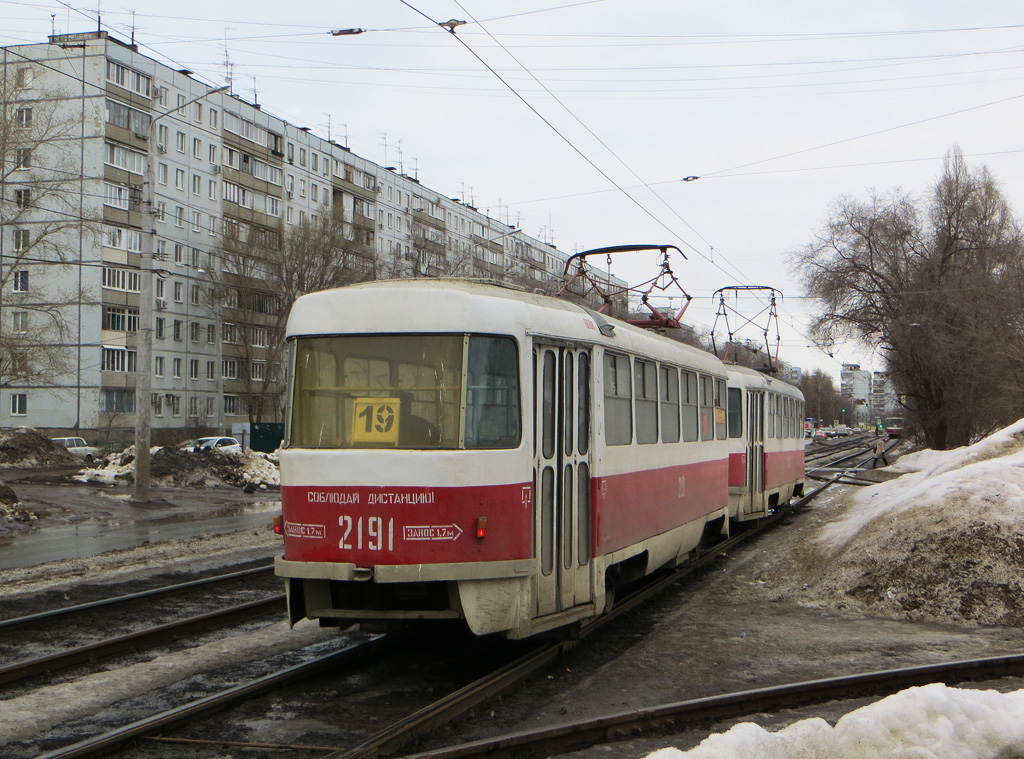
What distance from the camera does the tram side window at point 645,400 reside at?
9.69 metres

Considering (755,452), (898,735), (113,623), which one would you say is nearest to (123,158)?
(755,452)

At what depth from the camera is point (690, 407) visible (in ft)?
39.4

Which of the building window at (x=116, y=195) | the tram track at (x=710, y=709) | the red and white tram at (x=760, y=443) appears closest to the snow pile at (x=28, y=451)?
the building window at (x=116, y=195)

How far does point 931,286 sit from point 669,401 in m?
35.7

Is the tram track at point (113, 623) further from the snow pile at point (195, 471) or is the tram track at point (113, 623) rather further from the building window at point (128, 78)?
the building window at point (128, 78)

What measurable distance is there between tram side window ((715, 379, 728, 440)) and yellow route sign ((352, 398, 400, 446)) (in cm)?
732

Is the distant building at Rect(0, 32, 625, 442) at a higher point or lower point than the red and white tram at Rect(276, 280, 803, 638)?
higher

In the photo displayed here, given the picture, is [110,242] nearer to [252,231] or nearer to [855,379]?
[252,231]

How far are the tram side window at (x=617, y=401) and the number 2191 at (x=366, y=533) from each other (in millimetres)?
2408

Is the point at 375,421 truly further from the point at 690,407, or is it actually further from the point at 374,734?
the point at 690,407

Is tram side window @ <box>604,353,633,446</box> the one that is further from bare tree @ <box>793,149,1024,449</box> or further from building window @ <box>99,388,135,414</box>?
building window @ <box>99,388,135,414</box>

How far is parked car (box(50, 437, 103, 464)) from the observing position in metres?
39.6

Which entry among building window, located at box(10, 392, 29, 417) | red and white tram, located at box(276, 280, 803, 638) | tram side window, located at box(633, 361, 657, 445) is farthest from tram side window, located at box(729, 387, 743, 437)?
building window, located at box(10, 392, 29, 417)

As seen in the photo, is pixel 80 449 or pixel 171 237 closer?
pixel 80 449
